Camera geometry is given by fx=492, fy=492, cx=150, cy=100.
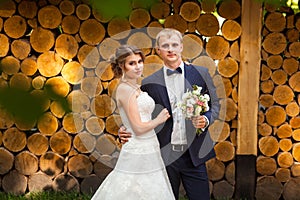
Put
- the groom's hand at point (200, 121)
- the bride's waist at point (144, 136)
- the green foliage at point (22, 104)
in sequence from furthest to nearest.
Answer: the bride's waist at point (144, 136) < the groom's hand at point (200, 121) < the green foliage at point (22, 104)

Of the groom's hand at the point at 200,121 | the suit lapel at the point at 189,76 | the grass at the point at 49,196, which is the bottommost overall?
the grass at the point at 49,196

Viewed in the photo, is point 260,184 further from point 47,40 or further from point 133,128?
point 47,40

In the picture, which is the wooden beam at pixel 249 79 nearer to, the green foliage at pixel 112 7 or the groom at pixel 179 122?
the groom at pixel 179 122

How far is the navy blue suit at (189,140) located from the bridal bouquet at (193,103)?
0.12 metres

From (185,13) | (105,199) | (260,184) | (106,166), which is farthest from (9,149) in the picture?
(260,184)

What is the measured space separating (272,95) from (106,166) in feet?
4.21

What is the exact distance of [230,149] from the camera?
3457mm

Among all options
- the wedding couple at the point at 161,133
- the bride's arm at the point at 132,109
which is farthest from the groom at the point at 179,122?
the bride's arm at the point at 132,109

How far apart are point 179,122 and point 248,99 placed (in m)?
1.06

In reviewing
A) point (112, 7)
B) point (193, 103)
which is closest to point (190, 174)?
point (193, 103)

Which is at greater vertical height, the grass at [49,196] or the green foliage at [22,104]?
the green foliage at [22,104]

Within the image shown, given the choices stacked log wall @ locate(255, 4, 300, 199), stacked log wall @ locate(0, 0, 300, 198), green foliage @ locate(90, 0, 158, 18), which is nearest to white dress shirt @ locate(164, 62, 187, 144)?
stacked log wall @ locate(0, 0, 300, 198)

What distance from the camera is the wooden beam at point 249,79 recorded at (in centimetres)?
328

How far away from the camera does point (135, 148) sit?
238cm
